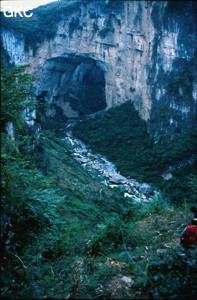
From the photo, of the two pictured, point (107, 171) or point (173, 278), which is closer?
point (173, 278)

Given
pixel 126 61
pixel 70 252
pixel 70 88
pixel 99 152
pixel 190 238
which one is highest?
pixel 126 61

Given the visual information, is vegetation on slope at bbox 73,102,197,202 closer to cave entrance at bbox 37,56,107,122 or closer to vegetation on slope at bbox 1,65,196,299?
cave entrance at bbox 37,56,107,122

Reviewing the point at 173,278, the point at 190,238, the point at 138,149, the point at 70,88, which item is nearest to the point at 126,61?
the point at 70,88

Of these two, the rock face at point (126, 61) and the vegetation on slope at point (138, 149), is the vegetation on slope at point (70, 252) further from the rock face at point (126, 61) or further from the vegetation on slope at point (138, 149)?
the rock face at point (126, 61)

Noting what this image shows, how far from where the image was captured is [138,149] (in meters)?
17.3

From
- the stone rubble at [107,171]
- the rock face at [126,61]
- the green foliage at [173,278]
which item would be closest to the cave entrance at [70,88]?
the rock face at [126,61]

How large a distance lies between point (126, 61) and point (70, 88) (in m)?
6.39

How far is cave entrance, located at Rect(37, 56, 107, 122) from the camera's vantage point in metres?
22.8

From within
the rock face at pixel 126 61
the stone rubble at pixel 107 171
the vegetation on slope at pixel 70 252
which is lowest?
the stone rubble at pixel 107 171

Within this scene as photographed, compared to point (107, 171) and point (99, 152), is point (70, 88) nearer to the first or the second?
point (99, 152)

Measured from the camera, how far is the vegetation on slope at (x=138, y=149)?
13.7 meters

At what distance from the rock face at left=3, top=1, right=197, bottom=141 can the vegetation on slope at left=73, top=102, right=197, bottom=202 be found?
77 cm

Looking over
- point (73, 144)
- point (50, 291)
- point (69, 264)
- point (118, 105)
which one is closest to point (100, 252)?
point (69, 264)

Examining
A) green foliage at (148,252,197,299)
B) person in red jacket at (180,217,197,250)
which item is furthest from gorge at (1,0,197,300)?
person in red jacket at (180,217,197,250)
